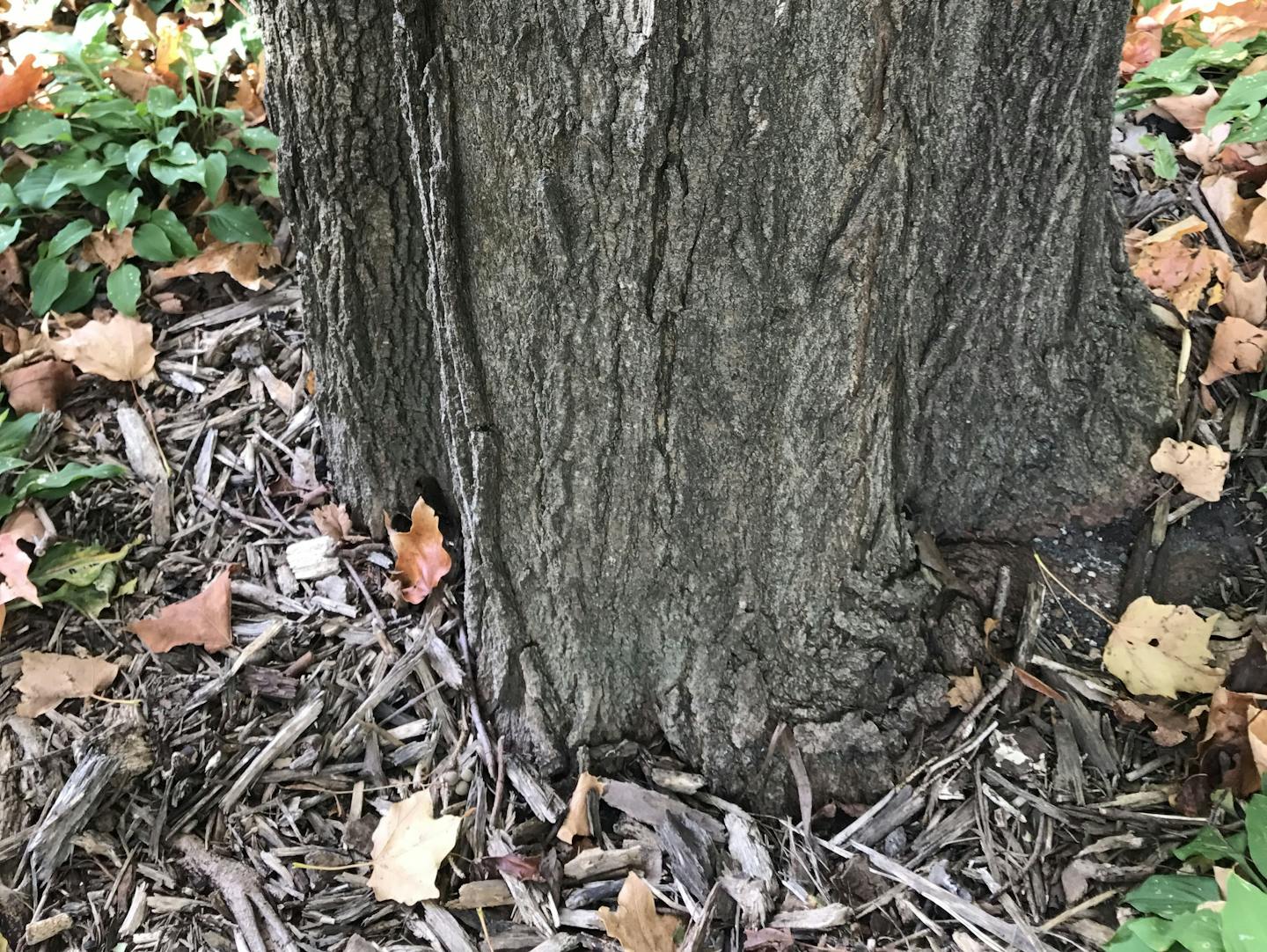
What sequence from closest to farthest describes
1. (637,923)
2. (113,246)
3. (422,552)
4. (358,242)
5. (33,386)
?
(637,923), (358,242), (422,552), (33,386), (113,246)

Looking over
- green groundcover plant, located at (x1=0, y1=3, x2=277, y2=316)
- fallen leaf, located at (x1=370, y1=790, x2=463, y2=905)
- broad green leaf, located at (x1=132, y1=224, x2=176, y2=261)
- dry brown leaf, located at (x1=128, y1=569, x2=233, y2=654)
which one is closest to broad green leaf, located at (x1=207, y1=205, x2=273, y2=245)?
green groundcover plant, located at (x1=0, y1=3, x2=277, y2=316)

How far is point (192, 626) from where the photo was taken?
2.21 metres

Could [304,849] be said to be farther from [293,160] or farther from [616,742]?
[293,160]

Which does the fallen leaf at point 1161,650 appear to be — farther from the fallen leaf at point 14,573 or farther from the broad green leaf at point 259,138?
the broad green leaf at point 259,138

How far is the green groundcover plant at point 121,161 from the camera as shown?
2.87 metres

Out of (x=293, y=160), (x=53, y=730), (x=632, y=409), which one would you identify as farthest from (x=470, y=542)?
(x=53, y=730)

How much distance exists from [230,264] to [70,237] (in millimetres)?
481

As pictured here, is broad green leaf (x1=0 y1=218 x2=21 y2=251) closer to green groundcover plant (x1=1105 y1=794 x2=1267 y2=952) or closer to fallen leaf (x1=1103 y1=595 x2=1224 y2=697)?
fallen leaf (x1=1103 y1=595 x2=1224 y2=697)

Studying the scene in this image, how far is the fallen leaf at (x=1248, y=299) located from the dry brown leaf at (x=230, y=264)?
2538 millimetres

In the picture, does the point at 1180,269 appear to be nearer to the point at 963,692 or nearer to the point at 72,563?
the point at 963,692

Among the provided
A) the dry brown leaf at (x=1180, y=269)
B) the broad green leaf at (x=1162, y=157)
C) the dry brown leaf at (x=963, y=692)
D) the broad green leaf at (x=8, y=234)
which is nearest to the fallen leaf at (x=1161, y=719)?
the dry brown leaf at (x=963, y=692)

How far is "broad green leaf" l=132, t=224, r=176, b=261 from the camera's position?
285 centimetres

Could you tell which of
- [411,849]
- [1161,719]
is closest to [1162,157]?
[1161,719]

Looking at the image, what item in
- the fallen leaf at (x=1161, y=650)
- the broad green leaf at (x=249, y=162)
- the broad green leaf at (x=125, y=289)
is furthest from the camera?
the broad green leaf at (x=249, y=162)
